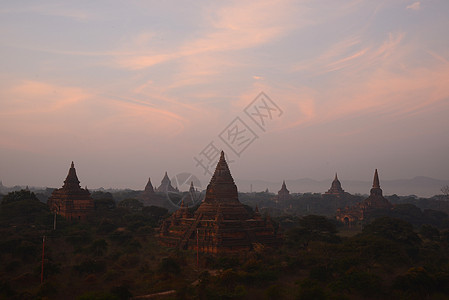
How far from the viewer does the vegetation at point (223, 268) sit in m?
26.0

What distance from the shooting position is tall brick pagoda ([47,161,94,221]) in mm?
60750

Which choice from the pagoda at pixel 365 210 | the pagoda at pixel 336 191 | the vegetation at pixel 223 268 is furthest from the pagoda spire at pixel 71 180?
the pagoda at pixel 336 191

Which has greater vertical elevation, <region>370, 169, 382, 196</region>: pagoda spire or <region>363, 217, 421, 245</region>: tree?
<region>370, 169, 382, 196</region>: pagoda spire

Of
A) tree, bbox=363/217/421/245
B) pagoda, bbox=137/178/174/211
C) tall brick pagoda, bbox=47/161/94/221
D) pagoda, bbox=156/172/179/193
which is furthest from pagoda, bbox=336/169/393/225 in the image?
pagoda, bbox=156/172/179/193

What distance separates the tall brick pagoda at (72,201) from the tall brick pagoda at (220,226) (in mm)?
20180

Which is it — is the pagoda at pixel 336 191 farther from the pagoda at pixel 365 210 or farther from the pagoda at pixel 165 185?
Answer: the pagoda at pixel 165 185

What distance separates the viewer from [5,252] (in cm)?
3512

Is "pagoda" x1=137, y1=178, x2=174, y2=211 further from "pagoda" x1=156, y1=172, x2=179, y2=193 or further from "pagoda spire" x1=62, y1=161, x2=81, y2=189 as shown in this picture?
"pagoda spire" x1=62, y1=161, x2=81, y2=189

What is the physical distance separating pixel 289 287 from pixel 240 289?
12.9 feet

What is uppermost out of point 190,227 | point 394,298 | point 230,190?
point 230,190

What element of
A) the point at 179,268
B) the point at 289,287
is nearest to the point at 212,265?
the point at 179,268

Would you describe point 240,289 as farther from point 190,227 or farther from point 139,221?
point 139,221

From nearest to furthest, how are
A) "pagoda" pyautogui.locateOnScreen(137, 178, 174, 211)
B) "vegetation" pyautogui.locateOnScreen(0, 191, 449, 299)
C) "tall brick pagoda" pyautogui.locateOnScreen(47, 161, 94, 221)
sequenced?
"vegetation" pyautogui.locateOnScreen(0, 191, 449, 299), "tall brick pagoda" pyautogui.locateOnScreen(47, 161, 94, 221), "pagoda" pyautogui.locateOnScreen(137, 178, 174, 211)

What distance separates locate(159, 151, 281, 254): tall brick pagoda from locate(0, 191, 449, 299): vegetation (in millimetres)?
1626
